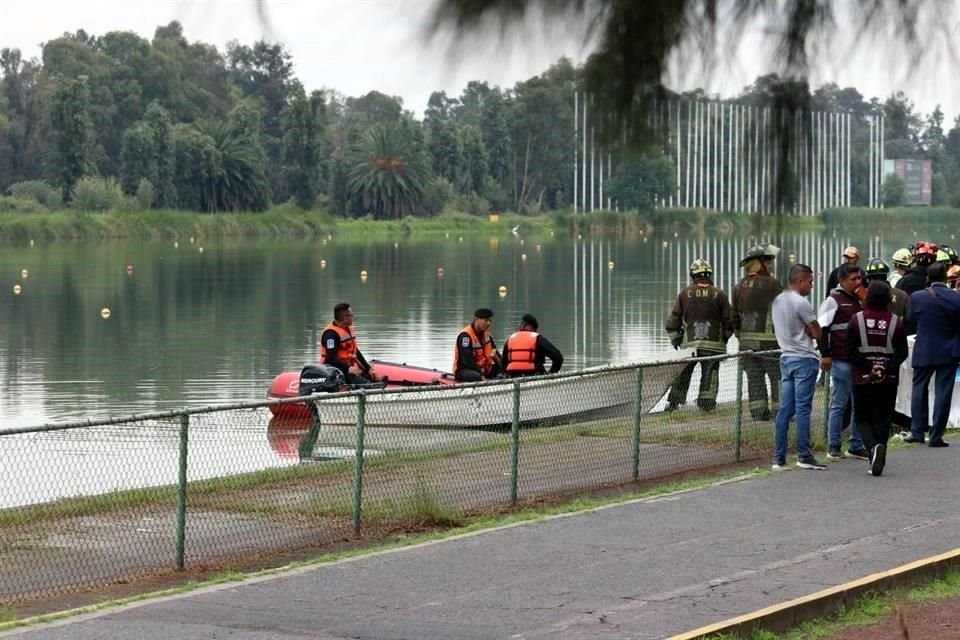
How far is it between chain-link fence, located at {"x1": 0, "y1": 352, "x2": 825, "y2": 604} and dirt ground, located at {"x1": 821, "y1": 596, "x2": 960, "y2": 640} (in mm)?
3845

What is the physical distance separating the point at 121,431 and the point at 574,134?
779cm

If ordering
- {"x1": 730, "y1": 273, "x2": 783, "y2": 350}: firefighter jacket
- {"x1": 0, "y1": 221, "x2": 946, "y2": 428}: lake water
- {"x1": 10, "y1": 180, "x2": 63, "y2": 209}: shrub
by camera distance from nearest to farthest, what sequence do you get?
{"x1": 10, "y1": 180, "x2": 63, "y2": 209}: shrub → {"x1": 730, "y1": 273, "x2": 783, "y2": 350}: firefighter jacket → {"x1": 0, "y1": 221, "x2": 946, "y2": 428}: lake water

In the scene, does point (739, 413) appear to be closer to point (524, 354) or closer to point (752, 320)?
point (752, 320)

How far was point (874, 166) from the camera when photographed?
4418mm

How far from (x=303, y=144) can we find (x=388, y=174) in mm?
305

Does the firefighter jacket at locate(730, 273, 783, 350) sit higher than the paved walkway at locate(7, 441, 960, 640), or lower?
higher

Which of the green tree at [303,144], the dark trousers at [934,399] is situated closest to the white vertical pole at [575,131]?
the green tree at [303,144]

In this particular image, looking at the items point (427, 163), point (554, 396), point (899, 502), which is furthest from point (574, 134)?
point (554, 396)

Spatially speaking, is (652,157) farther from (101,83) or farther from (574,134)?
(101,83)

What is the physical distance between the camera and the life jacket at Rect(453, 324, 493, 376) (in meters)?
20.4

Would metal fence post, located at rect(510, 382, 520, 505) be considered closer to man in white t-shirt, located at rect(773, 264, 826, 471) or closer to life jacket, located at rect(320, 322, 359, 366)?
man in white t-shirt, located at rect(773, 264, 826, 471)

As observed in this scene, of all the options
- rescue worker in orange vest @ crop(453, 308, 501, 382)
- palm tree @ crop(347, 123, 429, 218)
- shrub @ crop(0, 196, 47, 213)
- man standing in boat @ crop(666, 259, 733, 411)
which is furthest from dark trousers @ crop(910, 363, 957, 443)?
shrub @ crop(0, 196, 47, 213)

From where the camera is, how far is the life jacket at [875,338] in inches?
533

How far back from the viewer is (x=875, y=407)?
13.7 metres
